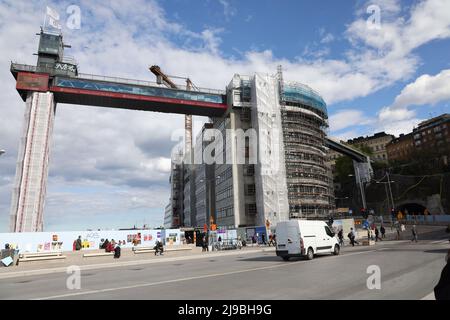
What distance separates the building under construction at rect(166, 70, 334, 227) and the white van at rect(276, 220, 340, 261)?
35635mm

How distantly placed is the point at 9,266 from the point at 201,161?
69.3 m

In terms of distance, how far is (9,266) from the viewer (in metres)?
21.6

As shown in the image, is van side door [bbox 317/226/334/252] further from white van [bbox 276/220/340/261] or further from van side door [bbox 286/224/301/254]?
van side door [bbox 286/224/301/254]

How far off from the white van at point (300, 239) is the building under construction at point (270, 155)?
3563 cm

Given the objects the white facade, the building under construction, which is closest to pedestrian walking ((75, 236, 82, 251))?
the building under construction

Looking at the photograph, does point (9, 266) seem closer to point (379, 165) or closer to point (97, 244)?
point (97, 244)

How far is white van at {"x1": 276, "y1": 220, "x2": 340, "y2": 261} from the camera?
1862cm

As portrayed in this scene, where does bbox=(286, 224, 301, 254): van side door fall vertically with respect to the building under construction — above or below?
below

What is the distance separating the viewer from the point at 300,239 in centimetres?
1861

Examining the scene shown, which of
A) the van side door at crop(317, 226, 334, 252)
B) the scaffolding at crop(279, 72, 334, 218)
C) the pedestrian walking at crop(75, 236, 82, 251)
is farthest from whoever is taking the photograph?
the scaffolding at crop(279, 72, 334, 218)

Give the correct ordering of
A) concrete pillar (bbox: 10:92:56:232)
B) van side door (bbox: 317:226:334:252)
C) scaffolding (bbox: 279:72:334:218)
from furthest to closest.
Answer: scaffolding (bbox: 279:72:334:218) < concrete pillar (bbox: 10:92:56:232) < van side door (bbox: 317:226:334:252)

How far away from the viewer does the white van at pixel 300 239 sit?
61.1ft

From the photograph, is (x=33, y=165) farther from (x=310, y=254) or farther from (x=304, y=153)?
(x=310, y=254)

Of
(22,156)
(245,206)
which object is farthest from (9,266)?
(245,206)
